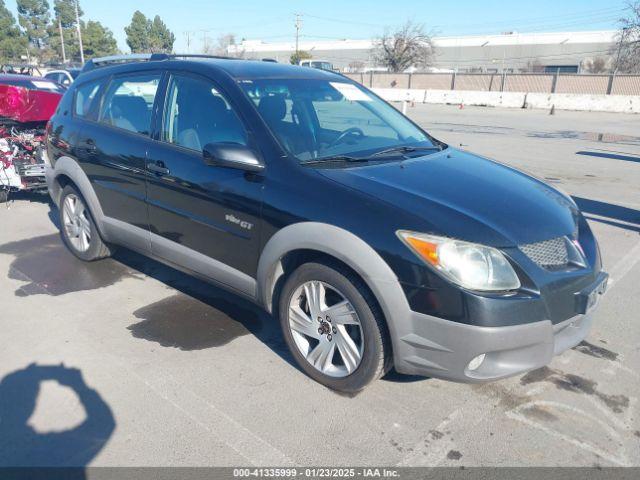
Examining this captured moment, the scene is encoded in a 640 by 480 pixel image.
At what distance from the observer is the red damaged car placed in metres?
6.80

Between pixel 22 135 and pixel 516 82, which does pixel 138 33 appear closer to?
pixel 516 82

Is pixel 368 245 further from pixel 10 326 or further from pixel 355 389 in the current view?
pixel 10 326

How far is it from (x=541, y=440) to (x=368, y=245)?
4.41ft

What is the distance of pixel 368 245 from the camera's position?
2732mm

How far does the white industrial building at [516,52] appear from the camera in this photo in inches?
2903

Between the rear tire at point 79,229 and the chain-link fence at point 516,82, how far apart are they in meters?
40.5

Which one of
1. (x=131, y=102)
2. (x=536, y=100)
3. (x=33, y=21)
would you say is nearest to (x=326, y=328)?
(x=131, y=102)

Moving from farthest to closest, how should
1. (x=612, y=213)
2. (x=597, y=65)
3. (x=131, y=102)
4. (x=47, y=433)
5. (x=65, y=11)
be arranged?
(x=65, y=11) → (x=597, y=65) → (x=612, y=213) → (x=131, y=102) → (x=47, y=433)

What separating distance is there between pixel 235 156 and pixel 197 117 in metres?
0.74

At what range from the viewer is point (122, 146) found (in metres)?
4.16

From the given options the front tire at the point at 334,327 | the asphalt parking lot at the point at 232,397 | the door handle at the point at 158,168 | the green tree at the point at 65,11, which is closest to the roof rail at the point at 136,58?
the door handle at the point at 158,168

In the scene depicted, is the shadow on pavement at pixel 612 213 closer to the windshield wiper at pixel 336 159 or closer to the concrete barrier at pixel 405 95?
the windshield wiper at pixel 336 159

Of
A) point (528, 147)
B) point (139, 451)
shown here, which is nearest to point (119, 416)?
point (139, 451)

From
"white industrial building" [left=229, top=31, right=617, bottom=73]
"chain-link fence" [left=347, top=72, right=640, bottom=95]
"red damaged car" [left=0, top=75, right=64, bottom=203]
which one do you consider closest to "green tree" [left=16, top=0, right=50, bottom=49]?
"white industrial building" [left=229, top=31, right=617, bottom=73]
